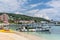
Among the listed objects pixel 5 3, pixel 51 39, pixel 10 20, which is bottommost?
pixel 51 39

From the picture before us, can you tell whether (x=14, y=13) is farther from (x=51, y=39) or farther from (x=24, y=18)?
(x=51, y=39)

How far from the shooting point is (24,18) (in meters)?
7.24

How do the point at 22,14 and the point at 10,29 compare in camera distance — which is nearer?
the point at 22,14

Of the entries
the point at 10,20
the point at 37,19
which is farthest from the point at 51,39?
the point at 10,20

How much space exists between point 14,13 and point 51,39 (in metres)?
1.53

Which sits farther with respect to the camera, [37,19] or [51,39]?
[51,39]

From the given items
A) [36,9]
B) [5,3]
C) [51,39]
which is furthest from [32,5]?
[51,39]

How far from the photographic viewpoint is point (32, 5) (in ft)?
23.4

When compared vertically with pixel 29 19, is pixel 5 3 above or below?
above

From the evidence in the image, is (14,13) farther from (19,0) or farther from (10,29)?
(10,29)

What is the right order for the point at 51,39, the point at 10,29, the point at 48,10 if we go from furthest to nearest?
the point at 10,29, the point at 51,39, the point at 48,10

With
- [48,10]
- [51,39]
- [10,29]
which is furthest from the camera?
[10,29]

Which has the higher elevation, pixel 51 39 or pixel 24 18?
pixel 24 18

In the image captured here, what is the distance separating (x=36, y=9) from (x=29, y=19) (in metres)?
0.36
